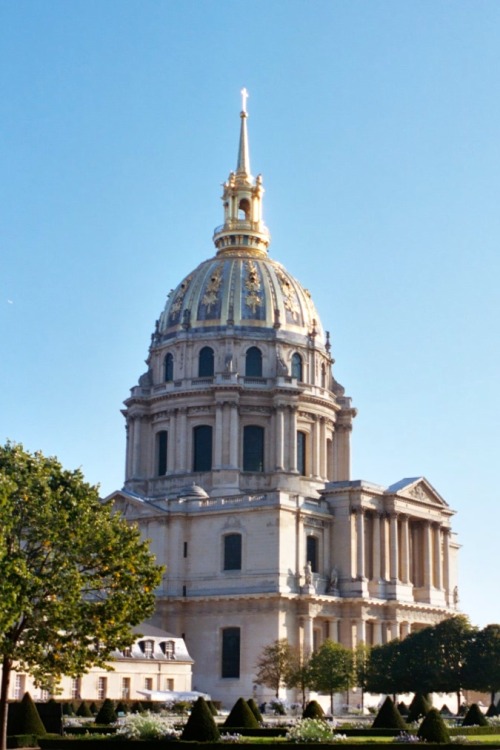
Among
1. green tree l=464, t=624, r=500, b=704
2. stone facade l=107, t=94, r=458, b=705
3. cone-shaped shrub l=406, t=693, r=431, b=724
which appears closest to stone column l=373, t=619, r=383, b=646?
stone facade l=107, t=94, r=458, b=705

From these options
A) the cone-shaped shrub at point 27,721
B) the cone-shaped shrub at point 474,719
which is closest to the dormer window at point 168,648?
the cone-shaped shrub at point 474,719

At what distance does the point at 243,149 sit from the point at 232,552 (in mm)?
41795

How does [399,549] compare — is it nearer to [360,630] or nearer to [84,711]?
[360,630]

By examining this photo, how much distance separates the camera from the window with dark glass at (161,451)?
9950 centimetres

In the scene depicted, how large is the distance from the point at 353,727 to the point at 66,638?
19366 mm

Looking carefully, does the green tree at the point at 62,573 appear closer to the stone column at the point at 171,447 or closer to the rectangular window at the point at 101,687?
the rectangular window at the point at 101,687

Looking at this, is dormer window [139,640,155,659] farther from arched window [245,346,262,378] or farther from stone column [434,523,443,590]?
arched window [245,346,262,378]

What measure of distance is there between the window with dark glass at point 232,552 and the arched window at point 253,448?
10.6 m

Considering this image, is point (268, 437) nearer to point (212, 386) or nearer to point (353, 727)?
point (212, 386)

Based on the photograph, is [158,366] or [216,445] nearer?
[216,445]

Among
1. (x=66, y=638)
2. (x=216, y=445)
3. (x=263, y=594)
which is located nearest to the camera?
(x=66, y=638)

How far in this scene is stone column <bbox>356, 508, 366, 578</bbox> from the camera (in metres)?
87.7

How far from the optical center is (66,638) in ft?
133

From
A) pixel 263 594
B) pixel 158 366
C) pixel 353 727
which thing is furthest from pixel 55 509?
pixel 158 366
